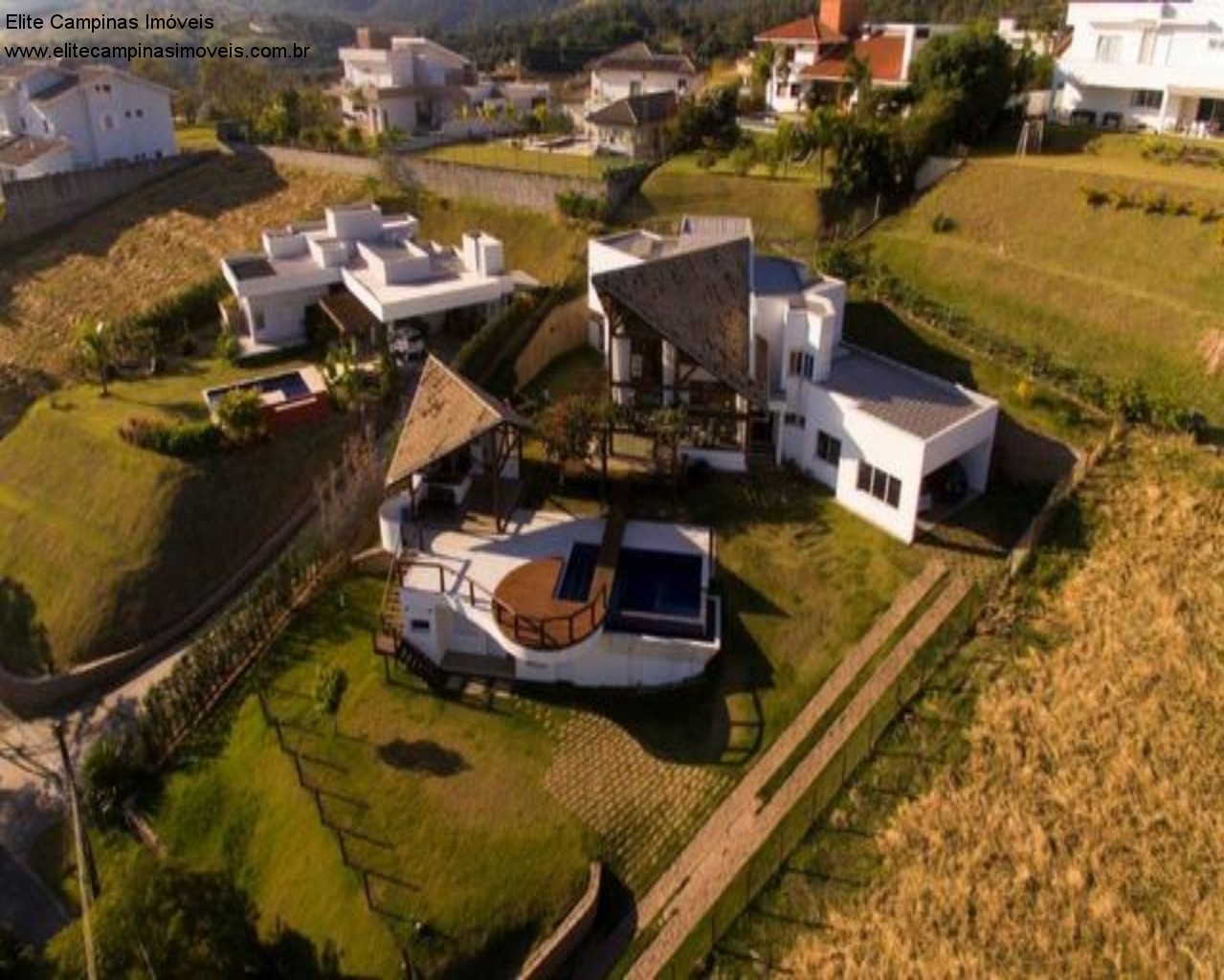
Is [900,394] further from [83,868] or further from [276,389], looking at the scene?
[83,868]

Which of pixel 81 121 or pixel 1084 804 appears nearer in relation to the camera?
pixel 1084 804

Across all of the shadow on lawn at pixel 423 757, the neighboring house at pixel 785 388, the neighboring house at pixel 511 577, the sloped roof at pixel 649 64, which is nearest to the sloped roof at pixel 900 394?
the neighboring house at pixel 785 388

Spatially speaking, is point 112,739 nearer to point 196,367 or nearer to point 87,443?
point 87,443

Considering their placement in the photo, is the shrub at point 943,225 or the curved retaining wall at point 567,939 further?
the shrub at point 943,225

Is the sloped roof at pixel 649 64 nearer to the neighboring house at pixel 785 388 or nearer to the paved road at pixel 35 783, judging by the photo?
the neighboring house at pixel 785 388

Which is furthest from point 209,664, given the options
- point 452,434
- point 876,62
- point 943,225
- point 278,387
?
point 876,62

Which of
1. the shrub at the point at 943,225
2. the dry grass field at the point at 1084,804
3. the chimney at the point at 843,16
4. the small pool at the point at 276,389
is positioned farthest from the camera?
the chimney at the point at 843,16

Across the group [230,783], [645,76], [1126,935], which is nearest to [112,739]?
[230,783]
